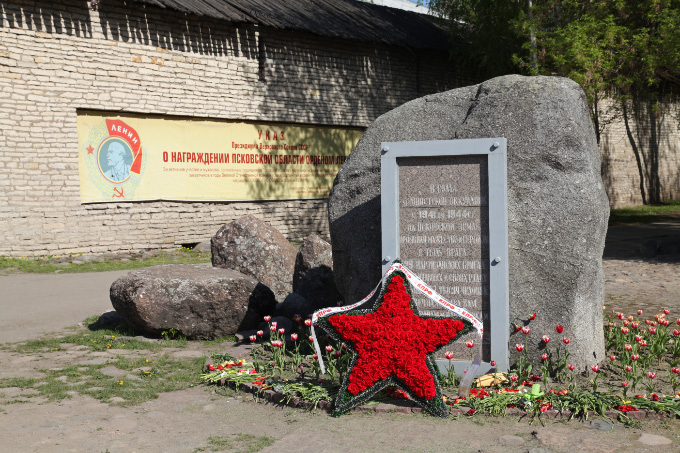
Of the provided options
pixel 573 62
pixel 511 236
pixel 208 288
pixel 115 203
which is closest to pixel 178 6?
pixel 115 203

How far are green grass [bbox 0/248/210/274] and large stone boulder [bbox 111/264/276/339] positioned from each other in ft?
19.7

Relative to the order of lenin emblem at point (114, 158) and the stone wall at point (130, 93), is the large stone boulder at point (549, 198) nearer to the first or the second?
the stone wall at point (130, 93)

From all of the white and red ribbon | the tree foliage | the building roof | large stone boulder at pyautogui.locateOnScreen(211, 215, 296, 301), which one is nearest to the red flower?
the white and red ribbon

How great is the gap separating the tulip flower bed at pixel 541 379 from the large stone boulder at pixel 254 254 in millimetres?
2071

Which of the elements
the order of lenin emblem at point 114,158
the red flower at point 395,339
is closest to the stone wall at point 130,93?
the order of lenin emblem at point 114,158

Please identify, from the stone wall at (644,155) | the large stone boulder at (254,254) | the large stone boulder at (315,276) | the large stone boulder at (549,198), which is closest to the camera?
the large stone boulder at (549,198)

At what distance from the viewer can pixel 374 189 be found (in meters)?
5.88

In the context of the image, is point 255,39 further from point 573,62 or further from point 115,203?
point 573,62

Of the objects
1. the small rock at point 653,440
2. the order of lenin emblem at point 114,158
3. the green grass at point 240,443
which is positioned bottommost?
the small rock at point 653,440

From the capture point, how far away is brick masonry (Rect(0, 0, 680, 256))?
13.3 m

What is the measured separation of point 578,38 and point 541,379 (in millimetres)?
12443

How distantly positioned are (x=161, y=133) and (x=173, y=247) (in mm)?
2390

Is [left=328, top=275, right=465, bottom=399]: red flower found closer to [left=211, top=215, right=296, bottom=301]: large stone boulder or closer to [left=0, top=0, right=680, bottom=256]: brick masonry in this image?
[left=211, top=215, right=296, bottom=301]: large stone boulder

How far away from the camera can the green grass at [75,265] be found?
1227 centimetres
